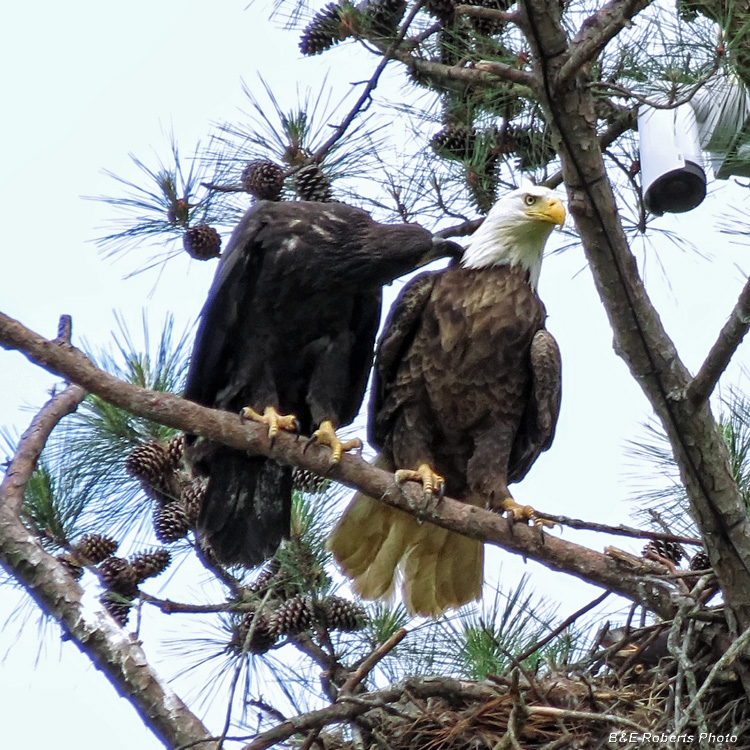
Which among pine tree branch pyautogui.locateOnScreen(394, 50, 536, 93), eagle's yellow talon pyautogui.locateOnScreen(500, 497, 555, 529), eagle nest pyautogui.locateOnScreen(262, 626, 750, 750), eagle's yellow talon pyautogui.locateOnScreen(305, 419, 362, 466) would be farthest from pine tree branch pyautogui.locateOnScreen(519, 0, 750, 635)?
eagle's yellow talon pyautogui.locateOnScreen(305, 419, 362, 466)

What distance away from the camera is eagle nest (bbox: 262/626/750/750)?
9.73 ft

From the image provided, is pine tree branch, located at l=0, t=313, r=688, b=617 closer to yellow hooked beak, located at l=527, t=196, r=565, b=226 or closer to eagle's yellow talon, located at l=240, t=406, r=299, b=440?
eagle's yellow talon, located at l=240, t=406, r=299, b=440

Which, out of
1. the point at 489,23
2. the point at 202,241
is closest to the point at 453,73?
the point at 489,23

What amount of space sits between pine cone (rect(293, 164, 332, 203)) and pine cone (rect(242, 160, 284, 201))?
0.07m

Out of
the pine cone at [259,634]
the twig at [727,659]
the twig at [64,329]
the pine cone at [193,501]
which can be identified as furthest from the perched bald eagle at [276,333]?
the twig at [727,659]

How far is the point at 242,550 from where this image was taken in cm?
393

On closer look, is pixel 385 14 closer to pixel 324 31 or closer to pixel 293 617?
pixel 324 31

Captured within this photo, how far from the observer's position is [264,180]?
4039 mm

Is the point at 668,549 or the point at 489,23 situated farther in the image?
the point at 489,23

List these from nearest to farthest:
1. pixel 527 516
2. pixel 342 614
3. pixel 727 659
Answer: pixel 727 659 < pixel 527 516 < pixel 342 614

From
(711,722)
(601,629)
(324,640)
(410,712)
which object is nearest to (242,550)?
(324,640)

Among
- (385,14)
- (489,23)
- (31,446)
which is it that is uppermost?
(385,14)

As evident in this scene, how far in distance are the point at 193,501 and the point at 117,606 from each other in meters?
0.47

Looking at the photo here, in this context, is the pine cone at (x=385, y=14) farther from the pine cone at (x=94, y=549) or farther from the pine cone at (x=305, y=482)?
the pine cone at (x=94, y=549)
